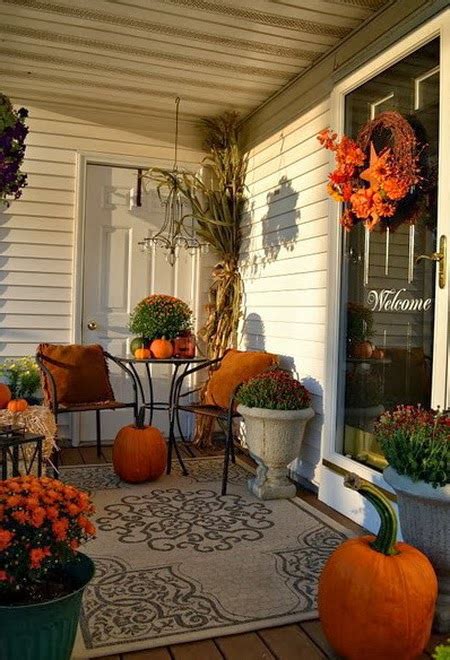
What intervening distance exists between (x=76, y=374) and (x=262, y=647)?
2.38m

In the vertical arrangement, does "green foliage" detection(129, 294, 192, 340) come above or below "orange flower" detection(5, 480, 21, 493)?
above

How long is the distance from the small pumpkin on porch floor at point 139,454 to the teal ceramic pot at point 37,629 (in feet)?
6.31

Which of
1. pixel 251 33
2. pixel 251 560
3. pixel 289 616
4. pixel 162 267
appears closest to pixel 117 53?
pixel 251 33

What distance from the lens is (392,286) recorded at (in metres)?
2.84

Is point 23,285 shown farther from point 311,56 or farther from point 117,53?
point 311,56

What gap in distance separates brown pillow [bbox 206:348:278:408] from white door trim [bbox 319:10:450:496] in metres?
0.60

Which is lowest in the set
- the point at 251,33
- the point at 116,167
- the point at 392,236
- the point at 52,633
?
the point at 52,633

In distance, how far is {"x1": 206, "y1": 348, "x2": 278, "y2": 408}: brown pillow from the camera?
385 cm

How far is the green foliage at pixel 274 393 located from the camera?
3.33 metres

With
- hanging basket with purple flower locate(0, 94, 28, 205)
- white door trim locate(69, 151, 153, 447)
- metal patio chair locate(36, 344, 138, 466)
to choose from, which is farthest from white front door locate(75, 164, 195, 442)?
hanging basket with purple flower locate(0, 94, 28, 205)

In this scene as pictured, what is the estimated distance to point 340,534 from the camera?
2.84m

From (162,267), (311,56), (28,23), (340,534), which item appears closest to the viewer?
(340,534)

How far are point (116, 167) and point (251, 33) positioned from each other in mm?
1732

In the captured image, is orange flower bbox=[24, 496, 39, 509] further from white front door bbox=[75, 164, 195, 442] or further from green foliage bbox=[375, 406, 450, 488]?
white front door bbox=[75, 164, 195, 442]
